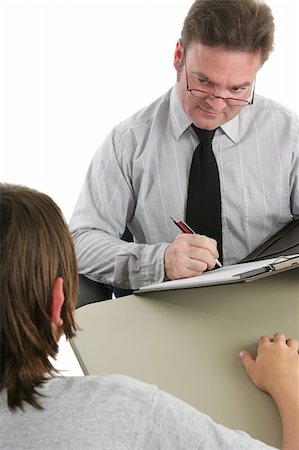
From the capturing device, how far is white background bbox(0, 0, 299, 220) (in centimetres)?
353

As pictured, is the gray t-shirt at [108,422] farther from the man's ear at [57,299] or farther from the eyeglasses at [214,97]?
the eyeglasses at [214,97]

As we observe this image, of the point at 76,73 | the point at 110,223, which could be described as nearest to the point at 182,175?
the point at 110,223

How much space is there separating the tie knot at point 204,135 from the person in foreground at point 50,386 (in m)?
0.96

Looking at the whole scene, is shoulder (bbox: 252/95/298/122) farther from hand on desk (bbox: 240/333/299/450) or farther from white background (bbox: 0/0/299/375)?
white background (bbox: 0/0/299/375)

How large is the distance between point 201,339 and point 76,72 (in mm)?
2367

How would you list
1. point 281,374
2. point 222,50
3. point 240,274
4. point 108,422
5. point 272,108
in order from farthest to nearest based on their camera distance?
point 272,108, point 222,50, point 240,274, point 281,374, point 108,422

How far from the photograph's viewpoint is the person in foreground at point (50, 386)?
1002mm

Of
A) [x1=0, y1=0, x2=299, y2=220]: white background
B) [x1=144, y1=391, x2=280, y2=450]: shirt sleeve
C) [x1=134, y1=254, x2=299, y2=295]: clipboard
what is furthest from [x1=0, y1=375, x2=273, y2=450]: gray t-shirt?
[x1=0, y1=0, x2=299, y2=220]: white background

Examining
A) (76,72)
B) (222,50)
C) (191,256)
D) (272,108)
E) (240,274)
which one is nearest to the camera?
(240,274)

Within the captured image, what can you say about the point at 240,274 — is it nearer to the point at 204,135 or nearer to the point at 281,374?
the point at 281,374

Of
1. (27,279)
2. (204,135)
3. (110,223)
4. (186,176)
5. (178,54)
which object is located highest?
(178,54)

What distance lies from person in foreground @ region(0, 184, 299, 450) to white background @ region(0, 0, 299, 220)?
8.07ft

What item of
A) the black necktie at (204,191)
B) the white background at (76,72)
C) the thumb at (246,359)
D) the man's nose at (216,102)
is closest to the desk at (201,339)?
the thumb at (246,359)

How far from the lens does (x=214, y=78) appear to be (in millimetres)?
1835
